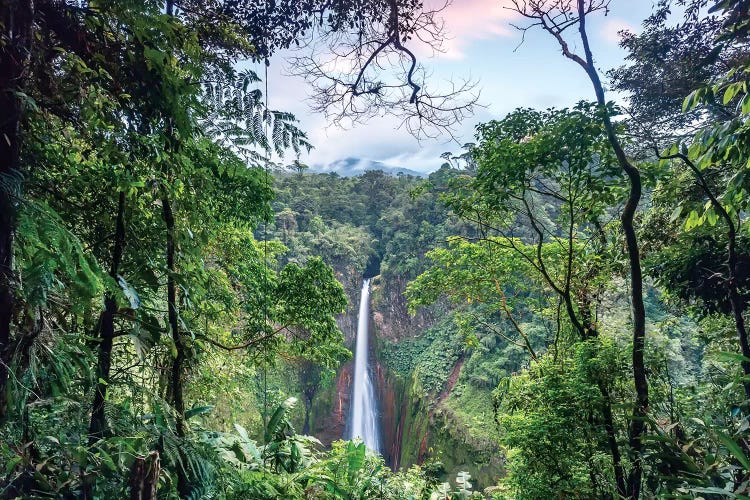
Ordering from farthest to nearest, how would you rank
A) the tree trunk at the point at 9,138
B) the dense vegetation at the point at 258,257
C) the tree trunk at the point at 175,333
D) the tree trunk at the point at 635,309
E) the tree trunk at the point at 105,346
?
the tree trunk at the point at 635,309
the tree trunk at the point at 175,333
the tree trunk at the point at 105,346
the dense vegetation at the point at 258,257
the tree trunk at the point at 9,138

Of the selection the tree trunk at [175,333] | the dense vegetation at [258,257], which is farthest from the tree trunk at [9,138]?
the tree trunk at [175,333]

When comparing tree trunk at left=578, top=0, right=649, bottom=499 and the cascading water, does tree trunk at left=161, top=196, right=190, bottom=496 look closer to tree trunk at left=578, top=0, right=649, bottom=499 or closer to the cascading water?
tree trunk at left=578, top=0, right=649, bottom=499

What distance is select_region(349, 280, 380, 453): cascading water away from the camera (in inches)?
740

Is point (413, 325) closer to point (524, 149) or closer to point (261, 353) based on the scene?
point (261, 353)

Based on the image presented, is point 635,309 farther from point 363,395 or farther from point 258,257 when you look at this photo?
point 363,395

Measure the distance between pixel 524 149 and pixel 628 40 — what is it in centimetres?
537

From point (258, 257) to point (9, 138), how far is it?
5.80 m

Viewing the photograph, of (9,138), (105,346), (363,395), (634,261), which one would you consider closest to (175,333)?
(105,346)

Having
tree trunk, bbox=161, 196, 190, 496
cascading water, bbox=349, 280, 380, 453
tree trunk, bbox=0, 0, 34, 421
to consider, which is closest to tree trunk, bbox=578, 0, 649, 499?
tree trunk, bbox=161, 196, 190, 496

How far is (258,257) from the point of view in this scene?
283 inches

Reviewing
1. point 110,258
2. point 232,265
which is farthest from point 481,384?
point 110,258

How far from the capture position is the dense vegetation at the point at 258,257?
1634 mm

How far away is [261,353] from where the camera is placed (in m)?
5.13

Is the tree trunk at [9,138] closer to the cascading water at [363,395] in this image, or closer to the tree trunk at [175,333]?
the tree trunk at [175,333]
